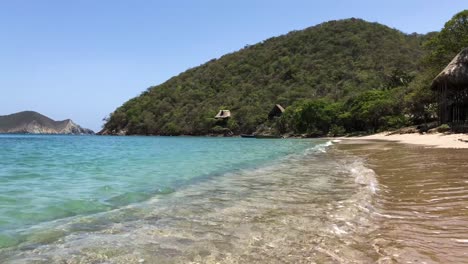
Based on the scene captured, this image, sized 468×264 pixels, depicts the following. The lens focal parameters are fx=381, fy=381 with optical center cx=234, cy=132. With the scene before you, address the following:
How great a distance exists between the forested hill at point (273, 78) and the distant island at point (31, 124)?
296 ft

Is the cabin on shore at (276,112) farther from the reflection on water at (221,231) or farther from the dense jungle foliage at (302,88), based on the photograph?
the reflection on water at (221,231)

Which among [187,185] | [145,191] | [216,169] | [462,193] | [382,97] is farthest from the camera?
[382,97]

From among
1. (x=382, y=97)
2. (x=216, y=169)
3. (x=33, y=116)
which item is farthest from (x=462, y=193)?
(x=33, y=116)

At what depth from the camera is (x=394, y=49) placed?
80562mm

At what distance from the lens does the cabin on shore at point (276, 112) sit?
246 ft

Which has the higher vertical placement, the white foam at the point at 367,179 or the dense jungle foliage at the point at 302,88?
the dense jungle foliage at the point at 302,88

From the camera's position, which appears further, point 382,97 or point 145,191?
point 382,97

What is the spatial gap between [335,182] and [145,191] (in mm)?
4057

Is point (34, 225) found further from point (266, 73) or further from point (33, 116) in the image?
point (33, 116)

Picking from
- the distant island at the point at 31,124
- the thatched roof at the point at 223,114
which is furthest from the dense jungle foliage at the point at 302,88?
the distant island at the point at 31,124

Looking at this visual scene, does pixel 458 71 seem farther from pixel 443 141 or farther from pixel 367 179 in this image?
pixel 367 179

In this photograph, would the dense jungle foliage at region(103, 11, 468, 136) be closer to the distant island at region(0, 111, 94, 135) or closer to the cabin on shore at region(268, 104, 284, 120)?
the cabin on shore at region(268, 104, 284, 120)

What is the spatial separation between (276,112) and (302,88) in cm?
1083

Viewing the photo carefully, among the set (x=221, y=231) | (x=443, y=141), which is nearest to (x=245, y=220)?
(x=221, y=231)
